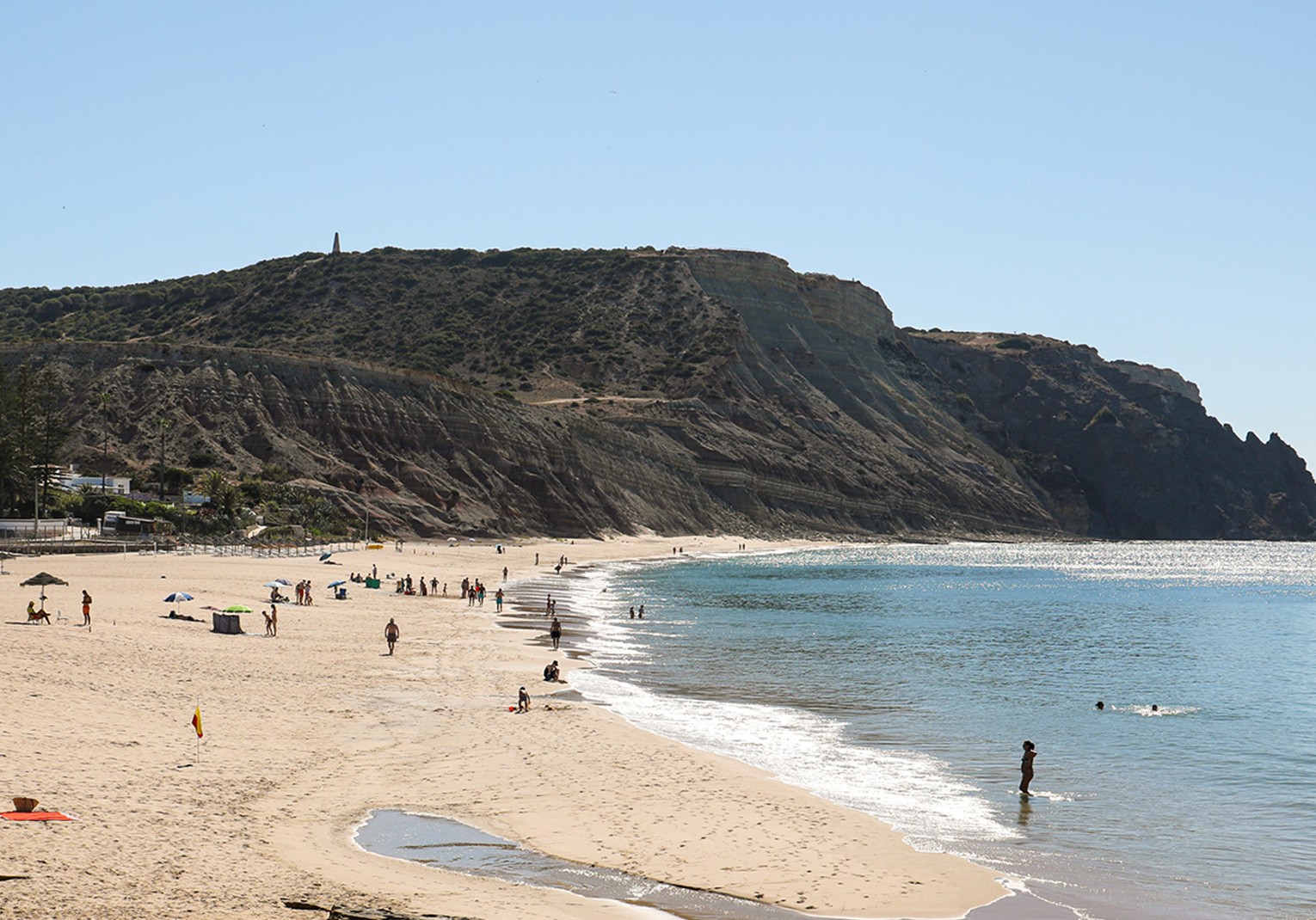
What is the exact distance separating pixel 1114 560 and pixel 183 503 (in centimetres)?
9270

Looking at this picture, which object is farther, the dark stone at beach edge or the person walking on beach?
the person walking on beach

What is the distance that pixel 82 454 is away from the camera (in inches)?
3280

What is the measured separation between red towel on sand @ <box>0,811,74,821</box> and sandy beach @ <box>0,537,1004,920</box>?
16 cm

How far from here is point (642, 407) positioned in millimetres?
122750

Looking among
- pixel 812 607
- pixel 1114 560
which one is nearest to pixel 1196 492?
pixel 1114 560

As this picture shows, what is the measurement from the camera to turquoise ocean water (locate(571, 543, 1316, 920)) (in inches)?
628

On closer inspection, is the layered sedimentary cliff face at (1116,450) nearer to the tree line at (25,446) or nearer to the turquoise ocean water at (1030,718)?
the turquoise ocean water at (1030,718)

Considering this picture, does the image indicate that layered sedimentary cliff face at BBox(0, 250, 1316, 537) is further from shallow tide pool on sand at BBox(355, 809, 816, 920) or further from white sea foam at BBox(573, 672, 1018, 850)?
shallow tide pool on sand at BBox(355, 809, 816, 920)

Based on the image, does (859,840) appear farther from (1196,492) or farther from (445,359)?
(1196,492)

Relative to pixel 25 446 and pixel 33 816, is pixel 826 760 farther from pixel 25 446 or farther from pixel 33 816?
pixel 25 446

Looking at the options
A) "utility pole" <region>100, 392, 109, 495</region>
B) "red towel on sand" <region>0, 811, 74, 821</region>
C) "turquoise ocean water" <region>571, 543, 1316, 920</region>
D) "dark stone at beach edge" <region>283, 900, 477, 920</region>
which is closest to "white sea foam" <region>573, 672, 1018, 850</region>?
"turquoise ocean water" <region>571, 543, 1316, 920</region>

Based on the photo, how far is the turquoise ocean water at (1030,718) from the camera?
16.0m

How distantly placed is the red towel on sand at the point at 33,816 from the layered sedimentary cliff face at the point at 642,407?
242 feet

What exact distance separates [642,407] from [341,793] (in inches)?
4223
